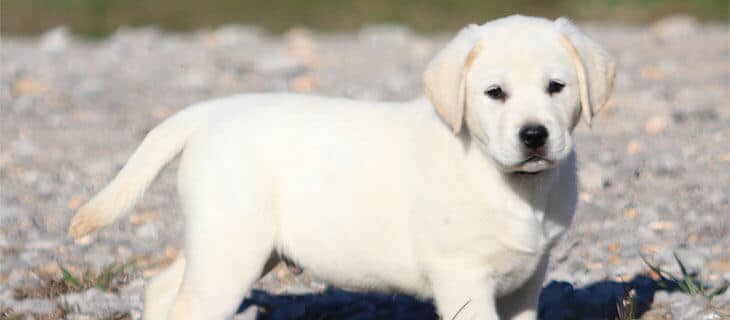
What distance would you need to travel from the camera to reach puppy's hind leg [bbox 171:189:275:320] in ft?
15.7

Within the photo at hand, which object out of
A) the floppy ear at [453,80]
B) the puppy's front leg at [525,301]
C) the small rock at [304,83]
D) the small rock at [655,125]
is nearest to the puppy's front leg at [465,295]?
the puppy's front leg at [525,301]

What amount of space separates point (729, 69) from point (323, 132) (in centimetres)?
687

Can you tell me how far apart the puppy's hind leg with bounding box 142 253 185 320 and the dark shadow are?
60 centimetres

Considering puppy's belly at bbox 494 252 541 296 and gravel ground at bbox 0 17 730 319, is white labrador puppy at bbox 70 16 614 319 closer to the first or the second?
puppy's belly at bbox 494 252 541 296

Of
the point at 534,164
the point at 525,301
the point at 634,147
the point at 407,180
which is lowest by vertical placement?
the point at 634,147

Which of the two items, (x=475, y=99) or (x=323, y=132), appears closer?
(x=475, y=99)

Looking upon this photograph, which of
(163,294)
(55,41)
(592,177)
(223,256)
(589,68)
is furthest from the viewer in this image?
(55,41)

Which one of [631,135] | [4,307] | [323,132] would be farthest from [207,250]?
[631,135]

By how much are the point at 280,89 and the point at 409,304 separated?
474cm

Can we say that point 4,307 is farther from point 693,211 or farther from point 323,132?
point 693,211

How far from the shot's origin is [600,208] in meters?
7.28

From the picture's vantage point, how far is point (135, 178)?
509 centimetres

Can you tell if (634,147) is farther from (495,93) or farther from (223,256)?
(223,256)

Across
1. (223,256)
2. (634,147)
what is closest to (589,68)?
(223,256)
